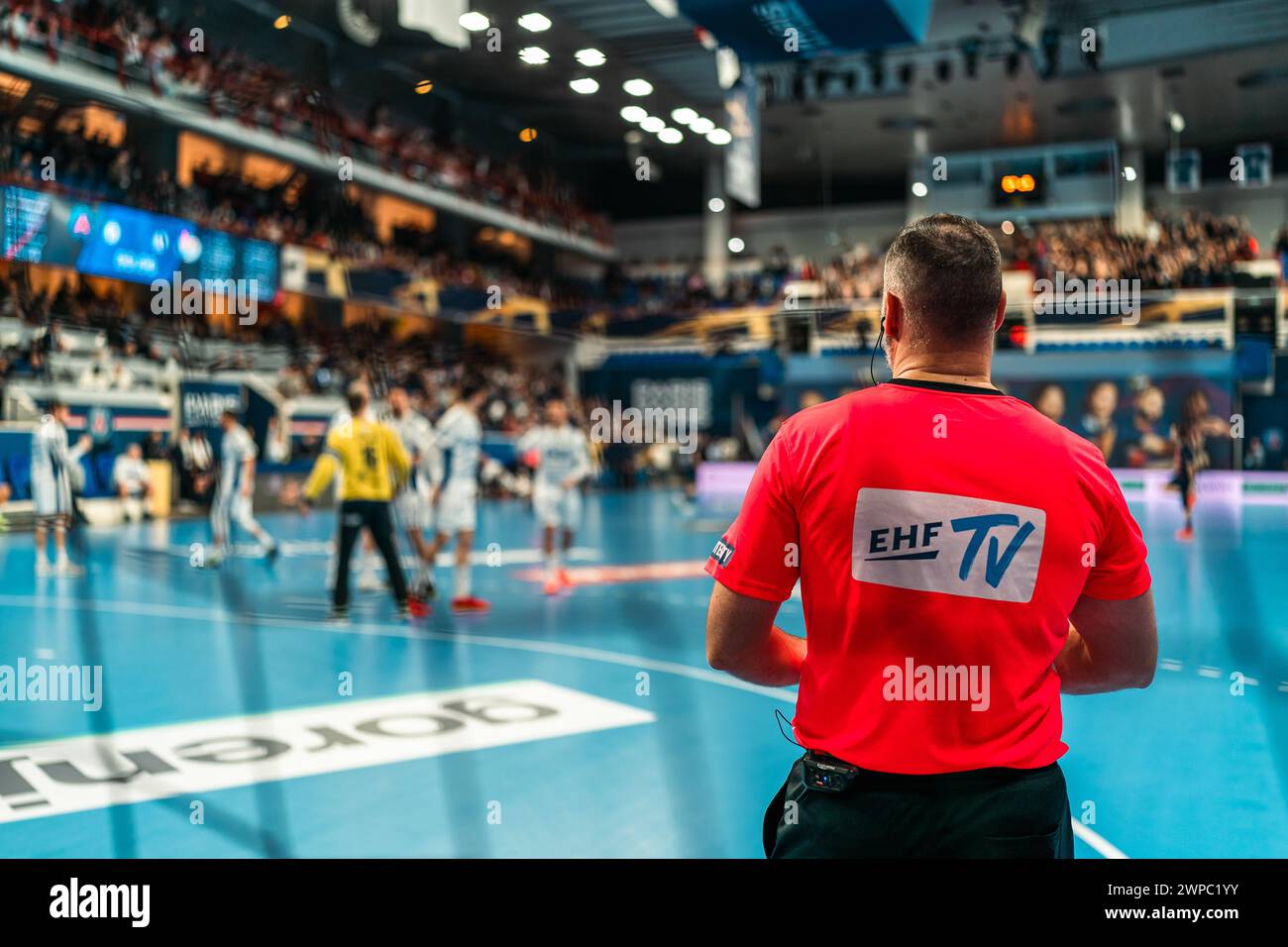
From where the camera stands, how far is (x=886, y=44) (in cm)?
833

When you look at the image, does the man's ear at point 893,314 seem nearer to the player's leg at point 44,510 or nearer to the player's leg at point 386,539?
the player's leg at point 386,539

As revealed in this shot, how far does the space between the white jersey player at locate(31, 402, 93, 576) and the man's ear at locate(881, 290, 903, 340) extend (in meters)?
11.6

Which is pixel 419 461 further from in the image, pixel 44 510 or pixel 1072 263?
pixel 1072 263

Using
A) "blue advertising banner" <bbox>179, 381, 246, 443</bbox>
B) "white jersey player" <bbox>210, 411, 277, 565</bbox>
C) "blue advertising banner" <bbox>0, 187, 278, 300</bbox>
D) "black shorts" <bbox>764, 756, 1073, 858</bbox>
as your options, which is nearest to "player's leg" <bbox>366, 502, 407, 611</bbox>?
"white jersey player" <bbox>210, 411, 277, 565</bbox>

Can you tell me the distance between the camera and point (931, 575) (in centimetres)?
172

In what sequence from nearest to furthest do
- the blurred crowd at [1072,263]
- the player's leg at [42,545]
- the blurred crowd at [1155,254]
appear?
the player's leg at [42,545]
the blurred crowd at [1155,254]
the blurred crowd at [1072,263]

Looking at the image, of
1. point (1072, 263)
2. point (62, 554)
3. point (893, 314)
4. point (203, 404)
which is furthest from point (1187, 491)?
point (203, 404)

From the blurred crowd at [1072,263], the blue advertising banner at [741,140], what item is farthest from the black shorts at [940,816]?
the blurred crowd at [1072,263]

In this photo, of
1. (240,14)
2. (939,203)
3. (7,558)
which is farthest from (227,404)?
(939,203)

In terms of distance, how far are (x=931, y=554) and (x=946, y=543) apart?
0.10 ft

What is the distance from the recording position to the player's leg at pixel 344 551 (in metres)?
9.36
